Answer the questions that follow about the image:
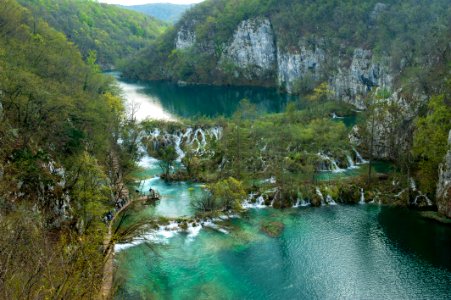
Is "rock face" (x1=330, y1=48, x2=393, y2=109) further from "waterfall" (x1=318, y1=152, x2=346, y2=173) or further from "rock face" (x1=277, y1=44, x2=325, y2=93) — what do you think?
"waterfall" (x1=318, y1=152, x2=346, y2=173)

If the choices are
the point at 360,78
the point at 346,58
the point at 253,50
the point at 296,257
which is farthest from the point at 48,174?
the point at 253,50

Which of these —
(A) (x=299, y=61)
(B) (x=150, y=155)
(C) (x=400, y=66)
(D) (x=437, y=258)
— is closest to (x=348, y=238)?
(D) (x=437, y=258)

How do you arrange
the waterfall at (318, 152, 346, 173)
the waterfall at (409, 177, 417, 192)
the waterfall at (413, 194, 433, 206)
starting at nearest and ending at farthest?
the waterfall at (413, 194, 433, 206), the waterfall at (409, 177, 417, 192), the waterfall at (318, 152, 346, 173)

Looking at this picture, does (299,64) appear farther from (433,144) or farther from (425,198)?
(425,198)

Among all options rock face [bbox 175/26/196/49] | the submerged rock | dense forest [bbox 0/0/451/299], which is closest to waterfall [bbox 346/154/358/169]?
dense forest [bbox 0/0/451/299]

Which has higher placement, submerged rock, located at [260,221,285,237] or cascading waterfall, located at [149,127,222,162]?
cascading waterfall, located at [149,127,222,162]
